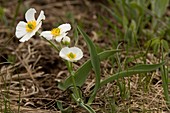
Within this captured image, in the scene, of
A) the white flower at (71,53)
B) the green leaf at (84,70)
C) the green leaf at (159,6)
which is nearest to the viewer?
the white flower at (71,53)

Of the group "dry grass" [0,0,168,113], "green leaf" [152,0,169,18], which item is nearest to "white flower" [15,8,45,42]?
"dry grass" [0,0,168,113]

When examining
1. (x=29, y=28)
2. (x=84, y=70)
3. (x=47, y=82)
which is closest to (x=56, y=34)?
(x=29, y=28)

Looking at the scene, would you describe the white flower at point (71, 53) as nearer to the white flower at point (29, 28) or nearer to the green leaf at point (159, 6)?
the white flower at point (29, 28)

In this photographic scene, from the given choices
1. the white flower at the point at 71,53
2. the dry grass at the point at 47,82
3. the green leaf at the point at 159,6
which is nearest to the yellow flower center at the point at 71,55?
the white flower at the point at 71,53

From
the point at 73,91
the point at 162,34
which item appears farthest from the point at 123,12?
the point at 73,91

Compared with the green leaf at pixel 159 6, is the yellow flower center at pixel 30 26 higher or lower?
lower

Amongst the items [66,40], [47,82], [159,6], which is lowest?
[47,82]

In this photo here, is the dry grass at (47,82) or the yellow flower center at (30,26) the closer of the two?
the yellow flower center at (30,26)

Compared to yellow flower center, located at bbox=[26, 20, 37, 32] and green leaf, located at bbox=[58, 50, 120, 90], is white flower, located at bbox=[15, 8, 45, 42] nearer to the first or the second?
yellow flower center, located at bbox=[26, 20, 37, 32]

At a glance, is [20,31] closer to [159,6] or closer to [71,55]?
[71,55]

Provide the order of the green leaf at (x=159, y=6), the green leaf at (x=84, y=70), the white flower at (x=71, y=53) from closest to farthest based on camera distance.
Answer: the white flower at (x=71, y=53), the green leaf at (x=84, y=70), the green leaf at (x=159, y=6)

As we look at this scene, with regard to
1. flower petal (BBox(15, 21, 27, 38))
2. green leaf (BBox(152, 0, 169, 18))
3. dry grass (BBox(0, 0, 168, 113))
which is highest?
green leaf (BBox(152, 0, 169, 18))
